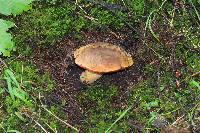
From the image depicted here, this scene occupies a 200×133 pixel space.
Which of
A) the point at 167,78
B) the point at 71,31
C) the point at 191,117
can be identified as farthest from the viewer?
the point at 71,31

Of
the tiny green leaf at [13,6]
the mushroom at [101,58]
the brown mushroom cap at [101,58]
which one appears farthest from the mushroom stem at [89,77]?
the tiny green leaf at [13,6]

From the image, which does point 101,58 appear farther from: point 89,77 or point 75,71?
point 75,71

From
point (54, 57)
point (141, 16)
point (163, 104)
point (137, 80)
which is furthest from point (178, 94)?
point (54, 57)

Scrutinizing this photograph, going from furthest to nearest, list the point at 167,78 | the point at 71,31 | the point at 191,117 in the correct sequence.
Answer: the point at 71,31, the point at 167,78, the point at 191,117

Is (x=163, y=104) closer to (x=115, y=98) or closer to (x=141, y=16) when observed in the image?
(x=115, y=98)

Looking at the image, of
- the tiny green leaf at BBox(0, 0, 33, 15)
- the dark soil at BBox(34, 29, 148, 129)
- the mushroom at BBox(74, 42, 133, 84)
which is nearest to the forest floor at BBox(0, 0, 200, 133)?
the dark soil at BBox(34, 29, 148, 129)
